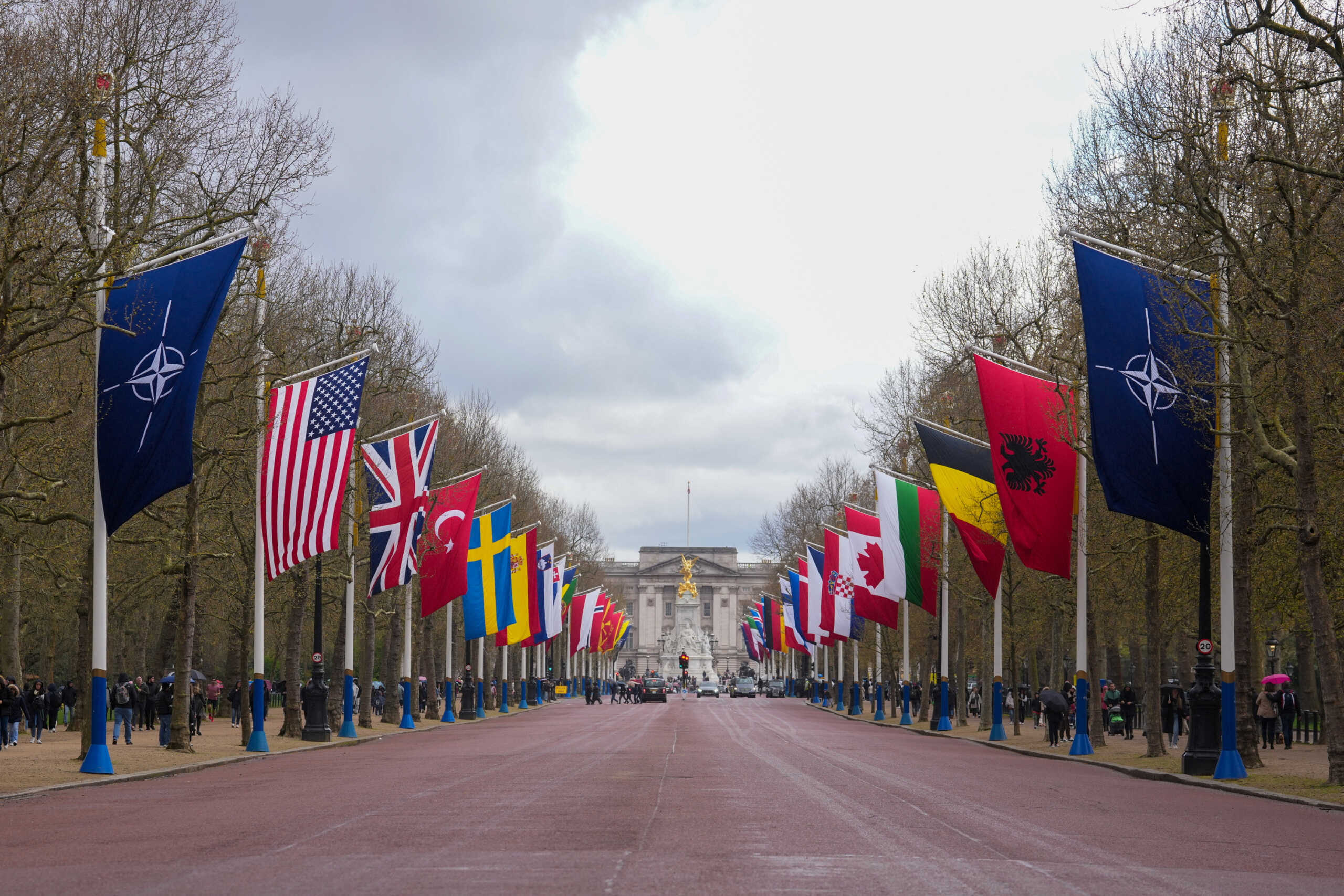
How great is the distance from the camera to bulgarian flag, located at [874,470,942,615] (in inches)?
1729

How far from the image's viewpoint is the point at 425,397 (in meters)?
58.1

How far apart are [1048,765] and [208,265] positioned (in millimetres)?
19713

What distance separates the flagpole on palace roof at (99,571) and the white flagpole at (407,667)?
1930cm

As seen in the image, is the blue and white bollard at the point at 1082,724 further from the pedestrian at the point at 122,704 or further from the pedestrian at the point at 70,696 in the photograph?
the pedestrian at the point at 70,696

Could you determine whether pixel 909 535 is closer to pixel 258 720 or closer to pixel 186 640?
pixel 258 720

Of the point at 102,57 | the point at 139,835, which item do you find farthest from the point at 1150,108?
the point at 139,835

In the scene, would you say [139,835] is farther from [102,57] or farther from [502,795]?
[102,57]

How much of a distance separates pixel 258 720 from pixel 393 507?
6267mm

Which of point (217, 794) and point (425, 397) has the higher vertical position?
point (425, 397)

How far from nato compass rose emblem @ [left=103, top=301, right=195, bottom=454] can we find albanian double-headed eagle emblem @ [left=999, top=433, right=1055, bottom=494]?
14980 millimetres

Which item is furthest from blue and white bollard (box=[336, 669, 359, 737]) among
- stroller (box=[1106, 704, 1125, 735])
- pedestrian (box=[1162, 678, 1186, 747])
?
stroller (box=[1106, 704, 1125, 735])

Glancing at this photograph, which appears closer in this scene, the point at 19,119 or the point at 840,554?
the point at 19,119

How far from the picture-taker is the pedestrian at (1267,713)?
3822 cm

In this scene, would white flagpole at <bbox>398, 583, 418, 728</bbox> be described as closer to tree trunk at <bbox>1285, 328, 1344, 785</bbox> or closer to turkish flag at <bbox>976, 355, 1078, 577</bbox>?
turkish flag at <bbox>976, 355, 1078, 577</bbox>
